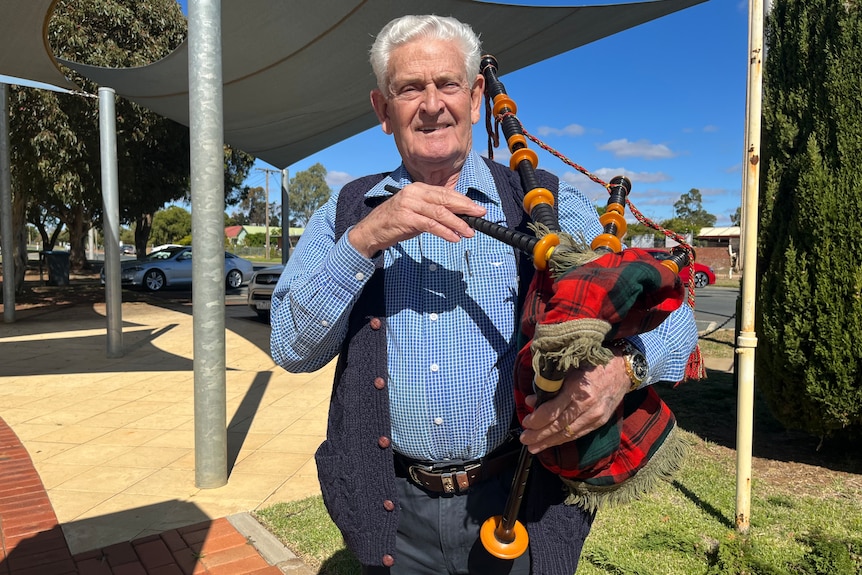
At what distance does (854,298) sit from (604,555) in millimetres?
2245

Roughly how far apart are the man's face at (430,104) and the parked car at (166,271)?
17.1 meters

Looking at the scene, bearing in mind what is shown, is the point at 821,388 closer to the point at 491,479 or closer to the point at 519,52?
the point at 491,479

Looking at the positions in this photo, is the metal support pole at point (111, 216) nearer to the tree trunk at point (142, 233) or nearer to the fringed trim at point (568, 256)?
the fringed trim at point (568, 256)

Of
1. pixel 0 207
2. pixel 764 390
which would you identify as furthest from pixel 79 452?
pixel 0 207

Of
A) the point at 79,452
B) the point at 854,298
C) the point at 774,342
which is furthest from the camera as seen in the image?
the point at 79,452

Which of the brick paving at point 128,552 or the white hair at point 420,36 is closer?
the white hair at point 420,36

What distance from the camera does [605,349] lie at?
968 mm

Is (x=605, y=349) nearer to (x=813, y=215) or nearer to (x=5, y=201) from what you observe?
(x=813, y=215)

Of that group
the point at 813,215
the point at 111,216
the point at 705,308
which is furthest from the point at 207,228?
the point at 705,308

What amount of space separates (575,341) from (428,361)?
21.1 inches

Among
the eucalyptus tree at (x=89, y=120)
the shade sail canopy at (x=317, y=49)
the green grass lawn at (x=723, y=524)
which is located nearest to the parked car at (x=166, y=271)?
the eucalyptus tree at (x=89, y=120)

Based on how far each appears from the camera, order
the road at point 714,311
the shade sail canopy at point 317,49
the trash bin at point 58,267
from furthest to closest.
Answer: the trash bin at point 58,267
the road at point 714,311
the shade sail canopy at point 317,49

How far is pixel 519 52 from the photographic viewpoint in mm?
6410

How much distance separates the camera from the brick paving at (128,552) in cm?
282
